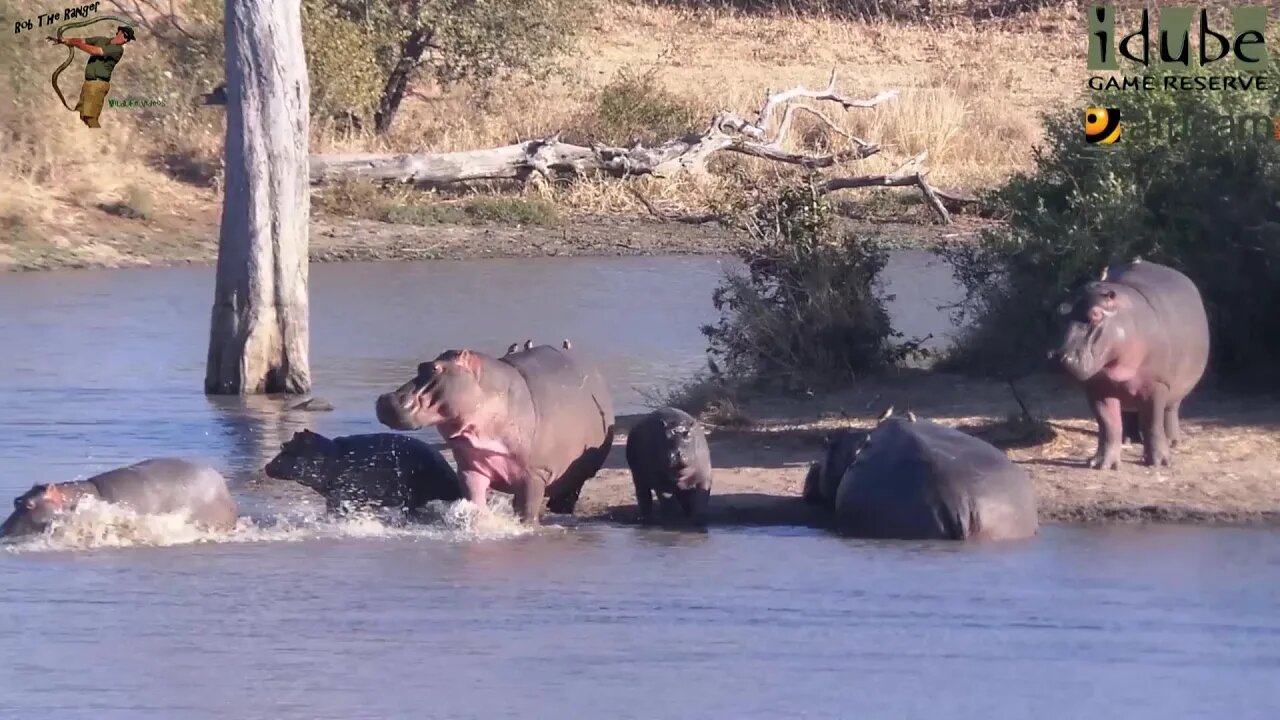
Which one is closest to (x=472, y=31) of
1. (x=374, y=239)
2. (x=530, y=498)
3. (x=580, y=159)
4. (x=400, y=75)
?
(x=400, y=75)

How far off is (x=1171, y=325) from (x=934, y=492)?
1873mm

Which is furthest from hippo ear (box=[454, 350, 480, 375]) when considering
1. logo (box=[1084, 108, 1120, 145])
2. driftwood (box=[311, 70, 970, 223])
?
driftwood (box=[311, 70, 970, 223])

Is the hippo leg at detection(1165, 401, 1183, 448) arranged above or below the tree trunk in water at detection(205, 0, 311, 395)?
below

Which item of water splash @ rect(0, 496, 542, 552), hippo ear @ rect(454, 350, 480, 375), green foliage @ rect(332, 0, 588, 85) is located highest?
green foliage @ rect(332, 0, 588, 85)

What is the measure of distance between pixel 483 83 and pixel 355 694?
62.4 feet

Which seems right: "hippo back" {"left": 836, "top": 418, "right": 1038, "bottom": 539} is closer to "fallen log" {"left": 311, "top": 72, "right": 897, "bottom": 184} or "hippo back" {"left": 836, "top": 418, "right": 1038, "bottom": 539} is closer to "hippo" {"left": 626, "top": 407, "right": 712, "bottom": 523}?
"hippo" {"left": 626, "top": 407, "right": 712, "bottom": 523}

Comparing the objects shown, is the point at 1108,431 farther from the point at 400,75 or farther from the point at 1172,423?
the point at 400,75

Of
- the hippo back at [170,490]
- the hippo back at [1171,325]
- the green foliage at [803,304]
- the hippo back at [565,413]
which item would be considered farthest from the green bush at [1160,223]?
the hippo back at [170,490]

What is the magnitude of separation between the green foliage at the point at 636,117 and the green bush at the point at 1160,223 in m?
11.9

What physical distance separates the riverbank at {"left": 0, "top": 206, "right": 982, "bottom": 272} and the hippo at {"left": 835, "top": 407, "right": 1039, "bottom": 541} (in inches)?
434

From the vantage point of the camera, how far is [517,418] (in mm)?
9469

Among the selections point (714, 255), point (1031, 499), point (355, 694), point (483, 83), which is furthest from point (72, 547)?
point (483, 83)

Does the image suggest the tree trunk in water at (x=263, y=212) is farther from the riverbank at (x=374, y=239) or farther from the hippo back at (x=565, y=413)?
the riverbank at (x=374, y=239)

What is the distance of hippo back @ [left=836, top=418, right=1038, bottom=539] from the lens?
29.8 ft
